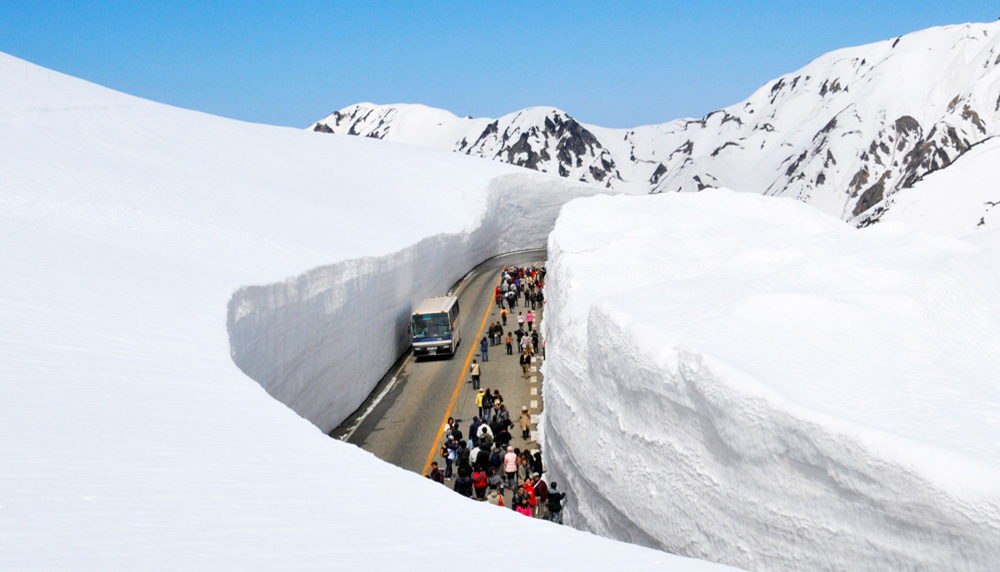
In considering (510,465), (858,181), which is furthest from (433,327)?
(858,181)

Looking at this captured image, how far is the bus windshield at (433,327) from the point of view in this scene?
32.3 metres

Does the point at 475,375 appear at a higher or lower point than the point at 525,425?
higher

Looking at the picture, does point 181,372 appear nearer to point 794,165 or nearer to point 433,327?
point 433,327

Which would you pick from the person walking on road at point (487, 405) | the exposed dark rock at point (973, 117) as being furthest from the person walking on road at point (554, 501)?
the exposed dark rock at point (973, 117)

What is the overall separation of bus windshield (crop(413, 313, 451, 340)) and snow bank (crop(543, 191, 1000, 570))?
1147 cm

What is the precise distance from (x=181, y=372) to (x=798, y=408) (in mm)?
8391

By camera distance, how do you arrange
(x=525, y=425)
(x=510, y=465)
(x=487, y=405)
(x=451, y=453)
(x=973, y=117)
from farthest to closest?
(x=973, y=117) → (x=487, y=405) → (x=525, y=425) → (x=451, y=453) → (x=510, y=465)

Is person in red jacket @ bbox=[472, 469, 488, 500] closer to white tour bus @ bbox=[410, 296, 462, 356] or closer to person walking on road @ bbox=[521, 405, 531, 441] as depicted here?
person walking on road @ bbox=[521, 405, 531, 441]

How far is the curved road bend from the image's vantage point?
23891mm

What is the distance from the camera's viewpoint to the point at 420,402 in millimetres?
27984

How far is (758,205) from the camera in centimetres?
3269

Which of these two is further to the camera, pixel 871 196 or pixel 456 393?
pixel 871 196

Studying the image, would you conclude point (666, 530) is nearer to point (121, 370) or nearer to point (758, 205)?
point (121, 370)

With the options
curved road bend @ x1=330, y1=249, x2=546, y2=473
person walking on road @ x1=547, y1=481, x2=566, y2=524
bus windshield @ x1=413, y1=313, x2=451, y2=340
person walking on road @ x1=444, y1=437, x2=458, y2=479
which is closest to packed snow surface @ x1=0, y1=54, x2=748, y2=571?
curved road bend @ x1=330, y1=249, x2=546, y2=473
